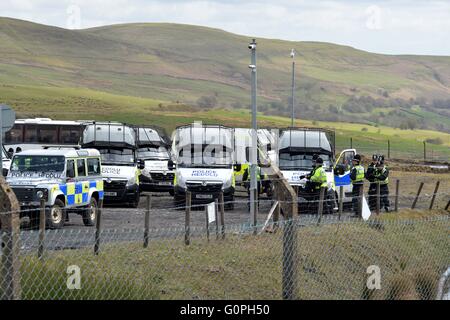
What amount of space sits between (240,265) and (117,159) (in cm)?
1620

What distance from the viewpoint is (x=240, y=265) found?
49.7 feet

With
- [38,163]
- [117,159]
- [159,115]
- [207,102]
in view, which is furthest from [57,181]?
[207,102]

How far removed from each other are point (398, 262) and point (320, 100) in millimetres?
175536

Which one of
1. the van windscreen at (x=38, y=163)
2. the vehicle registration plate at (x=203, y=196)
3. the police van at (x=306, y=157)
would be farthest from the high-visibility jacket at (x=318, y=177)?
the van windscreen at (x=38, y=163)

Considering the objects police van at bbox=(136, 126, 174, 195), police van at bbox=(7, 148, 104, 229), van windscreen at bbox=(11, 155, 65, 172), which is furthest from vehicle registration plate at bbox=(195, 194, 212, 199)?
van windscreen at bbox=(11, 155, 65, 172)

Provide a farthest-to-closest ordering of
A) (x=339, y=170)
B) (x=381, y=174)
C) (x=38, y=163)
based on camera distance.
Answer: (x=339, y=170)
(x=381, y=174)
(x=38, y=163)

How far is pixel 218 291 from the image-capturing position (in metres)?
13.9

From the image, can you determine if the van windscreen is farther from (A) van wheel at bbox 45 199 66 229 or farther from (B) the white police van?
(B) the white police van

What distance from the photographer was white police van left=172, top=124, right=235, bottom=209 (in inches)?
1138

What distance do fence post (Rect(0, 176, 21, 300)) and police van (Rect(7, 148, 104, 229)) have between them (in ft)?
42.6

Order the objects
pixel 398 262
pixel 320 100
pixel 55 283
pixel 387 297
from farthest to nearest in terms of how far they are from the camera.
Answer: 1. pixel 320 100
2. pixel 398 262
3. pixel 387 297
4. pixel 55 283

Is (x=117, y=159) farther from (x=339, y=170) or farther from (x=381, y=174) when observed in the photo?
(x=381, y=174)
